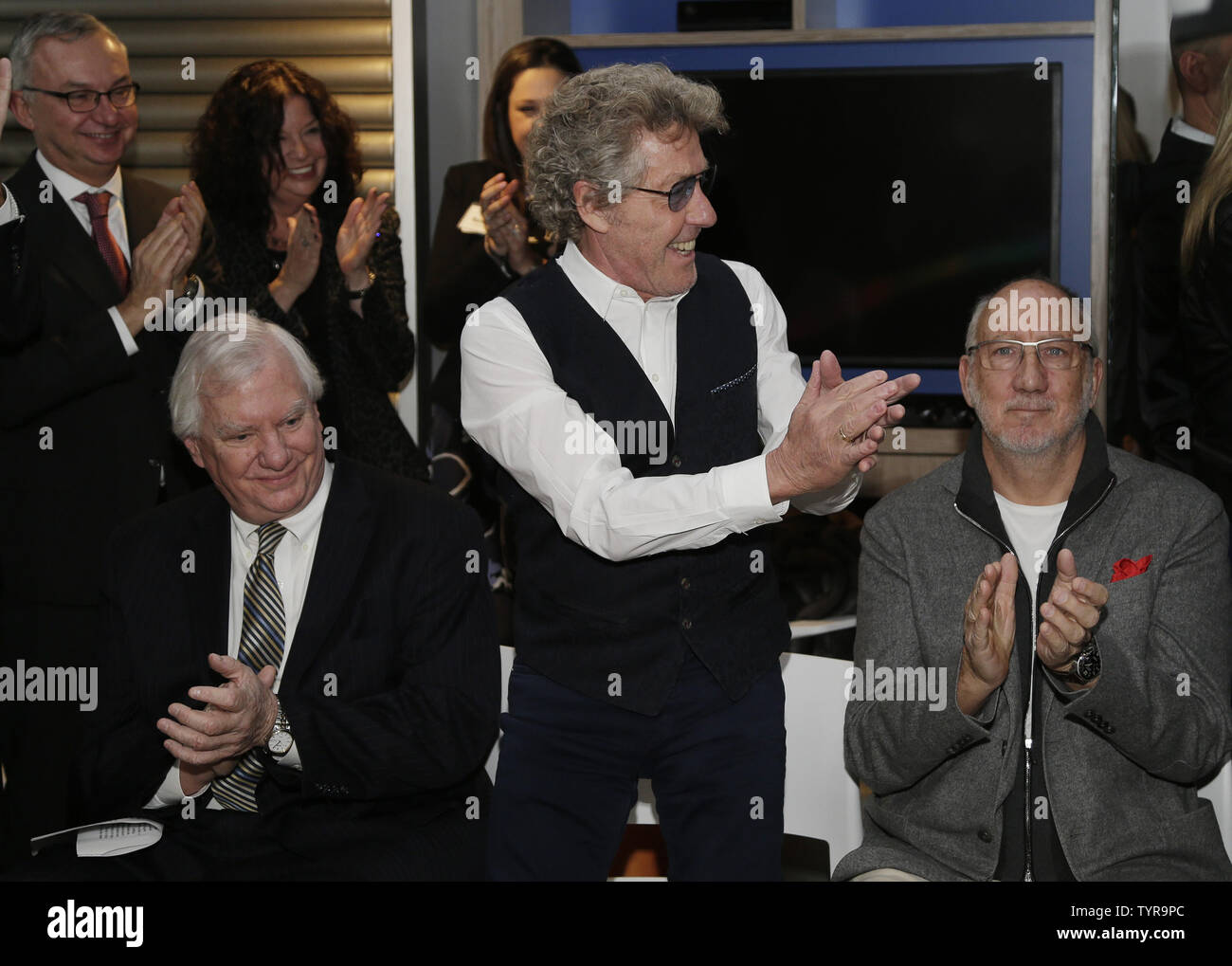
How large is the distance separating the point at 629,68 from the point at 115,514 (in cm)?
139

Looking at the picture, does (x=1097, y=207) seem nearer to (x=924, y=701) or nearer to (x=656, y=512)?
(x=924, y=701)

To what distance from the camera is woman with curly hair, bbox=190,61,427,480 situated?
112 inches

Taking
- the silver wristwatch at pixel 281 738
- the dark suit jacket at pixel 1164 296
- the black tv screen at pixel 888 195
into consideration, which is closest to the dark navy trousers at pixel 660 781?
the silver wristwatch at pixel 281 738

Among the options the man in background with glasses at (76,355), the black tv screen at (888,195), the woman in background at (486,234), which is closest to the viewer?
the man in background with glasses at (76,355)

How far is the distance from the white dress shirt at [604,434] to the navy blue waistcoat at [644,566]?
0.03 m

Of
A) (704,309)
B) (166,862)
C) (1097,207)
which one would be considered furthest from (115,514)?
(1097,207)

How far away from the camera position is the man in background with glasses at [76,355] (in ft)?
8.59

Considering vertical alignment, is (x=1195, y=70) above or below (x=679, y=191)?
above

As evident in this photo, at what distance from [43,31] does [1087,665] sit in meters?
2.17

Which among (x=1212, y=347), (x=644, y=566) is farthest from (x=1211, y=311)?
(x=644, y=566)

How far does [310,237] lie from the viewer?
2811mm

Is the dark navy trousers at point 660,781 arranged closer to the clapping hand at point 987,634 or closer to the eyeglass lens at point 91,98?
the clapping hand at point 987,634

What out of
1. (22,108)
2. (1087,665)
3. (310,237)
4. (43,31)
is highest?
(43,31)

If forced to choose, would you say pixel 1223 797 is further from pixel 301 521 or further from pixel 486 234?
pixel 486 234
